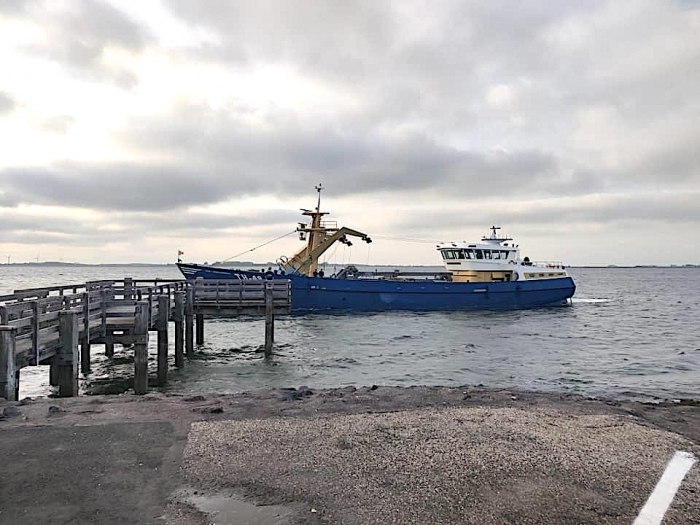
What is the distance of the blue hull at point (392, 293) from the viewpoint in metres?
34.2

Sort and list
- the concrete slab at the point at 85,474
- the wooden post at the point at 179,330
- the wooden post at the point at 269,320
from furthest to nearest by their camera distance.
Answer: the wooden post at the point at 269,320, the wooden post at the point at 179,330, the concrete slab at the point at 85,474

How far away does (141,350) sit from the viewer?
1293 cm

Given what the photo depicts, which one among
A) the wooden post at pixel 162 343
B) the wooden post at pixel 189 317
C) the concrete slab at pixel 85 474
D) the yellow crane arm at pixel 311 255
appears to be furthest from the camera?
the yellow crane arm at pixel 311 255

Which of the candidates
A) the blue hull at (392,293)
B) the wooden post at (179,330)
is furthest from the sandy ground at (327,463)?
the blue hull at (392,293)

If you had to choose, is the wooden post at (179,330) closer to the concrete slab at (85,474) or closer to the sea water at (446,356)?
the sea water at (446,356)

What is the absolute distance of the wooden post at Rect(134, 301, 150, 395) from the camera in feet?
42.3

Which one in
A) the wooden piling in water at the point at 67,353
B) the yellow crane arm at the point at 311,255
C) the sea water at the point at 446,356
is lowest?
the sea water at the point at 446,356

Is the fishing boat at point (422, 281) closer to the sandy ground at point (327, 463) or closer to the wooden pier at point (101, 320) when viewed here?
the wooden pier at point (101, 320)

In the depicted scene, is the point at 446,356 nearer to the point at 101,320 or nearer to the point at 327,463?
the point at 101,320

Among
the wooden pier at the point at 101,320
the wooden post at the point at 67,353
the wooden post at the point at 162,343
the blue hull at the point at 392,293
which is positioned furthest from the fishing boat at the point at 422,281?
the wooden post at the point at 67,353

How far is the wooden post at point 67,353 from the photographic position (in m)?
10.7

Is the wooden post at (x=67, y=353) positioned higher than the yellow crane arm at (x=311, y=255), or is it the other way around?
the yellow crane arm at (x=311, y=255)

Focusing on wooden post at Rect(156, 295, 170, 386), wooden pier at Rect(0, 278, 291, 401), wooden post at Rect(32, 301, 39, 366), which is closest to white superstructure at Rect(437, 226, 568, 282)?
wooden pier at Rect(0, 278, 291, 401)

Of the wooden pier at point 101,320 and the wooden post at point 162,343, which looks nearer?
the wooden pier at point 101,320
